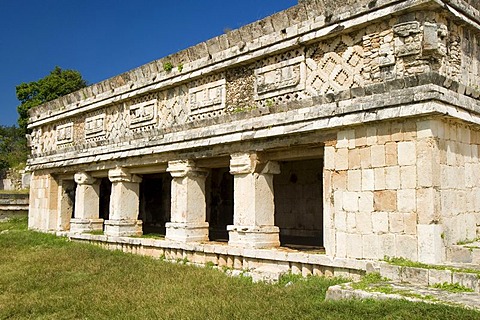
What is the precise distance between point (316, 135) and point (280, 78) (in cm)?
130

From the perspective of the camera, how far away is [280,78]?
7.74 meters

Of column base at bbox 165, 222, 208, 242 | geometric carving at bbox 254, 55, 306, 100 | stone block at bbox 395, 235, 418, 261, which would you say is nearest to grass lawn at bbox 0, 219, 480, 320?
column base at bbox 165, 222, 208, 242

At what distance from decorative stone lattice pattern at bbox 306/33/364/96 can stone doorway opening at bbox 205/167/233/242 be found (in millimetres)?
6770

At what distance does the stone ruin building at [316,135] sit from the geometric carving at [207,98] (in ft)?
0.10

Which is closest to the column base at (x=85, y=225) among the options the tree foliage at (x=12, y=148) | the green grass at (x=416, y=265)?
the green grass at (x=416, y=265)

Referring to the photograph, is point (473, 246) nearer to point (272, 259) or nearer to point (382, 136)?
point (382, 136)

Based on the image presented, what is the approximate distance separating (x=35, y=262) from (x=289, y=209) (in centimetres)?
590

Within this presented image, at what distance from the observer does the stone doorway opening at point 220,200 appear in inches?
539

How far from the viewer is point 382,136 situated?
6230 mm

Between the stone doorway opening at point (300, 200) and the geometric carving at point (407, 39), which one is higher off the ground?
the geometric carving at point (407, 39)

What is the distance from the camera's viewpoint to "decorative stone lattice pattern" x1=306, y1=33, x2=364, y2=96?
265 inches

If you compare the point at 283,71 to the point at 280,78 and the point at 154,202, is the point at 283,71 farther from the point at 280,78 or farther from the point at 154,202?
the point at 154,202

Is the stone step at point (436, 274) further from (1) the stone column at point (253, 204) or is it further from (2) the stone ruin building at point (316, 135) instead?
(1) the stone column at point (253, 204)

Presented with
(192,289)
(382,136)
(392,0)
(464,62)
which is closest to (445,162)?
(382,136)
